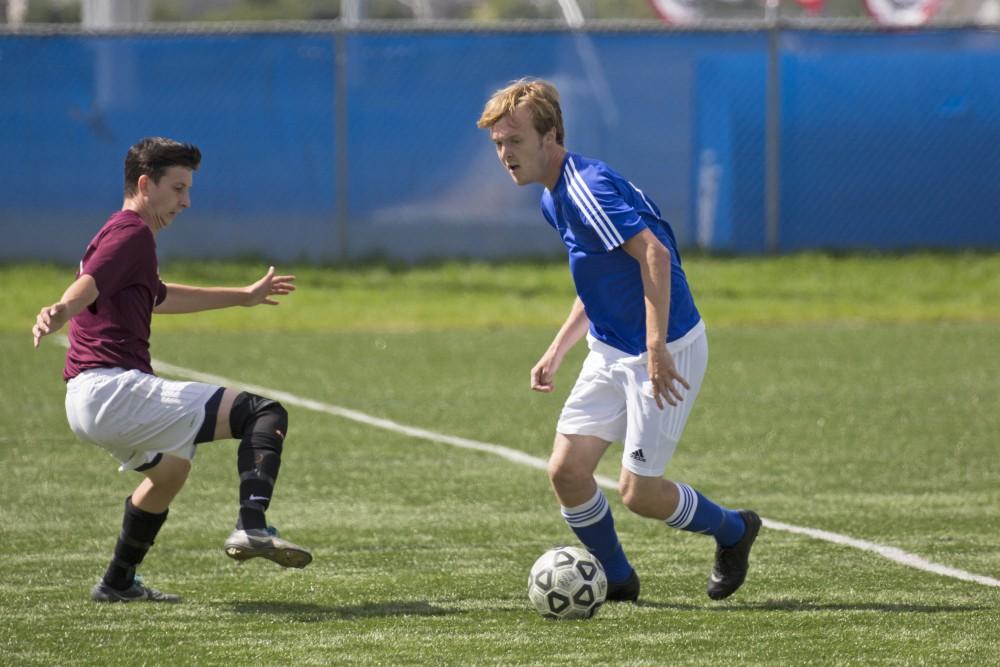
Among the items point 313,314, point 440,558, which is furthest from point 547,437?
point 313,314

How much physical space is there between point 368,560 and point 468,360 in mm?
5739

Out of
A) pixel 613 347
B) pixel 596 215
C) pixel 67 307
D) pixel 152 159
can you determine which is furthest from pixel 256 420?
pixel 596 215

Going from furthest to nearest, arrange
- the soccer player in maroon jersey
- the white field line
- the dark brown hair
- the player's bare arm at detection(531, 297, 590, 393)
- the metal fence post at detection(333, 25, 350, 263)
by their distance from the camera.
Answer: the metal fence post at detection(333, 25, 350, 263)
the white field line
the player's bare arm at detection(531, 297, 590, 393)
the dark brown hair
the soccer player in maroon jersey

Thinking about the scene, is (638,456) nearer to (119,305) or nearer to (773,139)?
(119,305)

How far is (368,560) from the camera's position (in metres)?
6.25

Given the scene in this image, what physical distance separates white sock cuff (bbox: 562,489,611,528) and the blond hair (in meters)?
1.23

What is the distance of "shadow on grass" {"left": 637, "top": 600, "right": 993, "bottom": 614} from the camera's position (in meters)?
5.34

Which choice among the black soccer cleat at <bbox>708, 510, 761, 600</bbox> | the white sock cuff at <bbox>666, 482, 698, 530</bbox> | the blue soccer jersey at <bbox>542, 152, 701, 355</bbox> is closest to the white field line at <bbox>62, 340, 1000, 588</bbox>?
the black soccer cleat at <bbox>708, 510, 761, 600</bbox>

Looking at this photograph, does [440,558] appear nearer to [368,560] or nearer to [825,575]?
[368,560]

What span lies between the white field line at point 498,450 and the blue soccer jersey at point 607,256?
4.57ft

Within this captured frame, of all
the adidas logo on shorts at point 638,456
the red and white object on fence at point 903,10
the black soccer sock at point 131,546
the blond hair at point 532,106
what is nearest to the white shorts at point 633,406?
the adidas logo on shorts at point 638,456

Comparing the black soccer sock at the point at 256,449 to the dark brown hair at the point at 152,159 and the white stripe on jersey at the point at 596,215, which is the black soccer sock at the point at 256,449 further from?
the white stripe on jersey at the point at 596,215

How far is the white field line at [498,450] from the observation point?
5984 millimetres

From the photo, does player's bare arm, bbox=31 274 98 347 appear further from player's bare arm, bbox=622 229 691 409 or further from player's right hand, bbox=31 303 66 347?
player's bare arm, bbox=622 229 691 409
